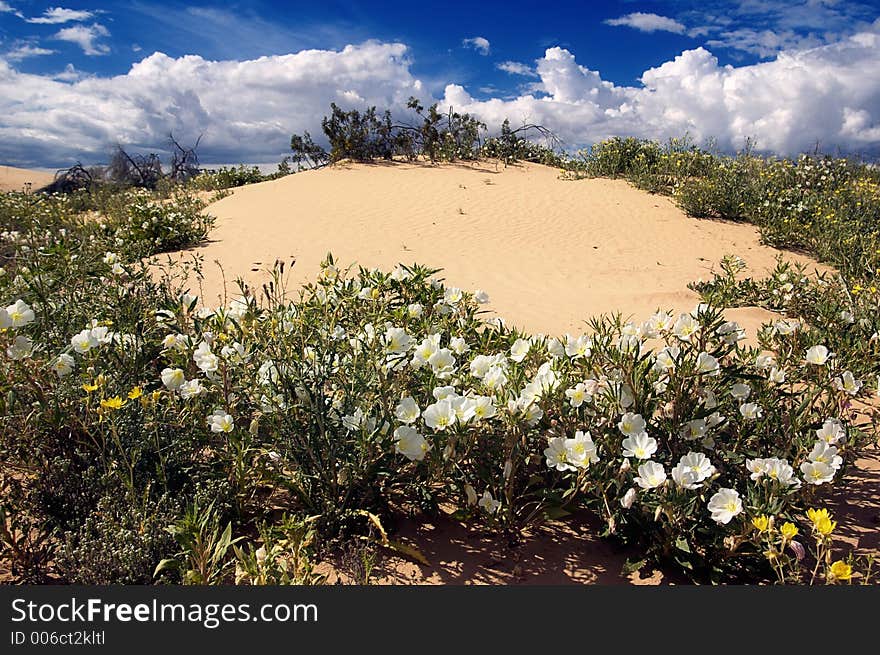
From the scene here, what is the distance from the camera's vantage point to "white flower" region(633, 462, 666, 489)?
183 cm

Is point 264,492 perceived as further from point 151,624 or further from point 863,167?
point 863,167

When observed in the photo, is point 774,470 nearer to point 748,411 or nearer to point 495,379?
point 748,411

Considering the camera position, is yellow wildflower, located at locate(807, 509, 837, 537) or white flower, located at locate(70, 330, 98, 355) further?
white flower, located at locate(70, 330, 98, 355)

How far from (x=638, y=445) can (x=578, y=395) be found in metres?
0.26

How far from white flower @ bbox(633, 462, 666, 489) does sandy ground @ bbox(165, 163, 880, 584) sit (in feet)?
1.43

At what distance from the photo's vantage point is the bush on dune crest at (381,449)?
1.90m

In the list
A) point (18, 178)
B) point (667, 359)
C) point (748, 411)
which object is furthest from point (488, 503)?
point (18, 178)

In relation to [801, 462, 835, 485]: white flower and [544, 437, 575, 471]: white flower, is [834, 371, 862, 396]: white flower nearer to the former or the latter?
[801, 462, 835, 485]: white flower

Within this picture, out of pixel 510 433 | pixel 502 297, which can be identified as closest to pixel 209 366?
pixel 510 433

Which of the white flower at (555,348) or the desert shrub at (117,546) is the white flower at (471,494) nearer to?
the white flower at (555,348)

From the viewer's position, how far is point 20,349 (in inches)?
84.9

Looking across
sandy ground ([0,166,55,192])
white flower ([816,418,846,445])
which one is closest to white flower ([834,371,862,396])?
white flower ([816,418,846,445])

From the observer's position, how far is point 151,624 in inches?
62.9

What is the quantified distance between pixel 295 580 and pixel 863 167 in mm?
14771
